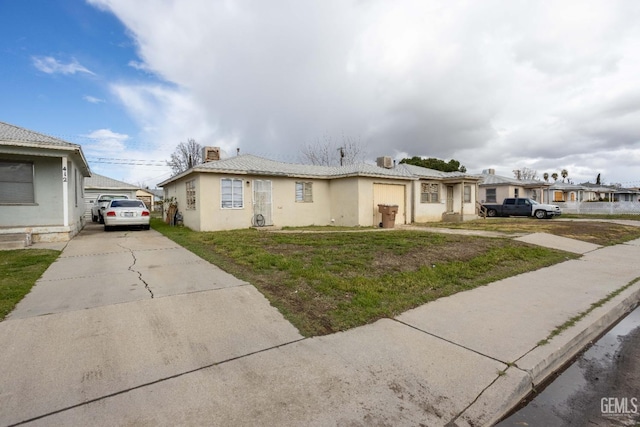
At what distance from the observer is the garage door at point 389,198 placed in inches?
676

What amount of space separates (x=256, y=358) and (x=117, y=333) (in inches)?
67.6

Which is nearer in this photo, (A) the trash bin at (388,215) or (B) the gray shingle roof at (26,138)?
(B) the gray shingle roof at (26,138)

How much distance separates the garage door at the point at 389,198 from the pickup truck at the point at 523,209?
12.7m

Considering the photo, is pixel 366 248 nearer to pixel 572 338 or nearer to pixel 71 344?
pixel 572 338

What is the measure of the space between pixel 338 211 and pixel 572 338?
550 inches

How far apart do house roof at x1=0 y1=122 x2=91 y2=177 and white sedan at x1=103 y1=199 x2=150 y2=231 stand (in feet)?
10.6

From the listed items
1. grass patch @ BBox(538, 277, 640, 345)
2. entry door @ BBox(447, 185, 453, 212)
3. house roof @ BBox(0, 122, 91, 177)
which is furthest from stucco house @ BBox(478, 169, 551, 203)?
house roof @ BBox(0, 122, 91, 177)

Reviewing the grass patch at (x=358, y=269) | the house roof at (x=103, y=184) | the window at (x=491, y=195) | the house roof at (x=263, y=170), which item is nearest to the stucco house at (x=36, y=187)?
the house roof at (x=263, y=170)

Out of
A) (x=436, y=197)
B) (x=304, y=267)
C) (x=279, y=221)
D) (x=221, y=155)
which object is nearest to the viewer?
(x=304, y=267)

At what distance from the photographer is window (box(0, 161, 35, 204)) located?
1088cm

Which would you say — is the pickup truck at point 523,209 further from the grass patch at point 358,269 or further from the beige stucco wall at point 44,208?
the beige stucco wall at point 44,208

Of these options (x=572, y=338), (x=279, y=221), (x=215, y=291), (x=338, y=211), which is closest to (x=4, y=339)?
(x=215, y=291)

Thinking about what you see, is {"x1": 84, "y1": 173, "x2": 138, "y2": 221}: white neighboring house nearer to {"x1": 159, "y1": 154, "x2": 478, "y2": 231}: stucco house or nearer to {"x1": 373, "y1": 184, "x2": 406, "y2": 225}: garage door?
{"x1": 159, "y1": 154, "x2": 478, "y2": 231}: stucco house

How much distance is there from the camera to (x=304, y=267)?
6625 millimetres
